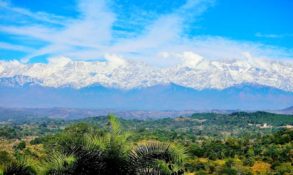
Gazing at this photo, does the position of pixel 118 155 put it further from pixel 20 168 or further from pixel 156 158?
pixel 20 168

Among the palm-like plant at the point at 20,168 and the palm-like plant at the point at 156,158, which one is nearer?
the palm-like plant at the point at 156,158

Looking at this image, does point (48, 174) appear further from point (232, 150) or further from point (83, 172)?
point (232, 150)

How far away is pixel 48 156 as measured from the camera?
37.2ft

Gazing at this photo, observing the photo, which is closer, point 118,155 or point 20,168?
point 118,155

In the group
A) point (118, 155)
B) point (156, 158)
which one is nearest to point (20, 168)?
point (118, 155)

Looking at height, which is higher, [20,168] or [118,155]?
[118,155]

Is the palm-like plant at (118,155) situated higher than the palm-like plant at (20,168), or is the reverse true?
the palm-like plant at (118,155)

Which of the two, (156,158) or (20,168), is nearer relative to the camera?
(156,158)

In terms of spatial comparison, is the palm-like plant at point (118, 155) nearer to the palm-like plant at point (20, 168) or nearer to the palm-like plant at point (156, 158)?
the palm-like plant at point (156, 158)

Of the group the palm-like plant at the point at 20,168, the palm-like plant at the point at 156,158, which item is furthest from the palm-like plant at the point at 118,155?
the palm-like plant at the point at 20,168

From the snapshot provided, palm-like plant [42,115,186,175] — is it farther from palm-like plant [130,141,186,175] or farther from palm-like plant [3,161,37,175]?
palm-like plant [3,161,37,175]

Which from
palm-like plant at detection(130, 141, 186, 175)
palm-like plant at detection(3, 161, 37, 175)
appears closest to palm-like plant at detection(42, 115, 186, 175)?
palm-like plant at detection(130, 141, 186, 175)

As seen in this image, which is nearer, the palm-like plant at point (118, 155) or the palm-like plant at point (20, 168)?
the palm-like plant at point (118, 155)

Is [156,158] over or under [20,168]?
over
